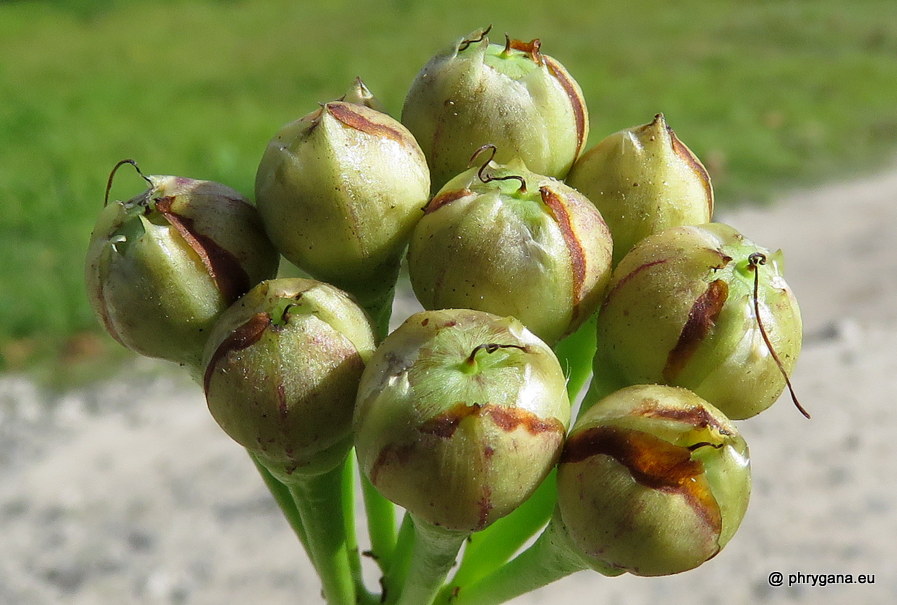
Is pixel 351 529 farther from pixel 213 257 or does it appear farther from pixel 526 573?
pixel 213 257

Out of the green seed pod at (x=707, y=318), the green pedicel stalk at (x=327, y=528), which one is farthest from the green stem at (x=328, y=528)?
the green seed pod at (x=707, y=318)

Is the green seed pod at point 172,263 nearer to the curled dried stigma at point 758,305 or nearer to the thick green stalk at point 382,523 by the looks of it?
the thick green stalk at point 382,523

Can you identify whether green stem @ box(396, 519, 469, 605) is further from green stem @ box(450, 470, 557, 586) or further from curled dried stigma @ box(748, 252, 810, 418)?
curled dried stigma @ box(748, 252, 810, 418)

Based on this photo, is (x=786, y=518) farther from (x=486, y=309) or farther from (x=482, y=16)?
(x=482, y=16)

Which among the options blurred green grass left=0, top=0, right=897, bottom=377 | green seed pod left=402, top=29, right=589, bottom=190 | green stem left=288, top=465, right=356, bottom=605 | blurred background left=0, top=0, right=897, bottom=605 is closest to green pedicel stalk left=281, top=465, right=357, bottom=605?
green stem left=288, top=465, right=356, bottom=605

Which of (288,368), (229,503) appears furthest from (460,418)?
(229,503)

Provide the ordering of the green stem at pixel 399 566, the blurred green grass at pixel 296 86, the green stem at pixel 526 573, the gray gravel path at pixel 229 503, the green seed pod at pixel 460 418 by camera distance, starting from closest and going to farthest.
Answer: the green seed pod at pixel 460 418 < the green stem at pixel 526 573 < the green stem at pixel 399 566 < the gray gravel path at pixel 229 503 < the blurred green grass at pixel 296 86
